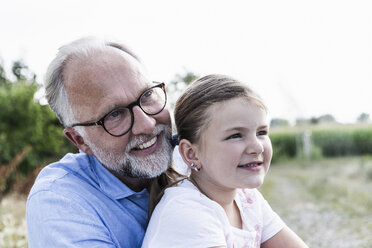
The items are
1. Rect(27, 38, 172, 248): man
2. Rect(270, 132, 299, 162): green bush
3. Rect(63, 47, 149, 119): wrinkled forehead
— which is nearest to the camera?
Rect(27, 38, 172, 248): man

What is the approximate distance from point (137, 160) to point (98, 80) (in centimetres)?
46

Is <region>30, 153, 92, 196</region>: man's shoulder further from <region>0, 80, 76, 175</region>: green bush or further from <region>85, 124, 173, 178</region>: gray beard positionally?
<region>0, 80, 76, 175</region>: green bush

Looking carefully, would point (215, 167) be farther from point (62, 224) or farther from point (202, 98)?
point (62, 224)

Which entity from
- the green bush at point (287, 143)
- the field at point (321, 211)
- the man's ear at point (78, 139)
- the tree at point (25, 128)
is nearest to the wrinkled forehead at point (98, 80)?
the man's ear at point (78, 139)

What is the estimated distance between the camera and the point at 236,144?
169 centimetres

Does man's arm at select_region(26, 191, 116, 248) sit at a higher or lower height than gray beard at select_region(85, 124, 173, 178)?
lower

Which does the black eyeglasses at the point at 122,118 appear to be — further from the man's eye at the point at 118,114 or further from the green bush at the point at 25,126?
the green bush at the point at 25,126

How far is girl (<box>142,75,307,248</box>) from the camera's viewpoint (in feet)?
5.22

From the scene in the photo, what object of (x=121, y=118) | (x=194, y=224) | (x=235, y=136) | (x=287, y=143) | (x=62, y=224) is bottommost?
(x=287, y=143)

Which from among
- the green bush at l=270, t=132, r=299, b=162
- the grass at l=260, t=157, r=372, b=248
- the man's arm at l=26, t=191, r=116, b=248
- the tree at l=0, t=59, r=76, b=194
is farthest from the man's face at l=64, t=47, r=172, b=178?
the green bush at l=270, t=132, r=299, b=162

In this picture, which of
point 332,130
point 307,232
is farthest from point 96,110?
point 332,130

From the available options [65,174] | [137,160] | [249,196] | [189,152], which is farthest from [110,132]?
[249,196]

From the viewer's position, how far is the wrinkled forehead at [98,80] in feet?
6.43

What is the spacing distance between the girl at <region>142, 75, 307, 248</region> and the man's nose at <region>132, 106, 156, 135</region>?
0.15 meters
